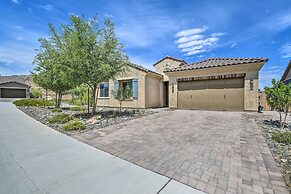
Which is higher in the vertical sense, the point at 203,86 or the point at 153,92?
the point at 203,86

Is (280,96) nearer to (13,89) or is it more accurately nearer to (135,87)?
(135,87)

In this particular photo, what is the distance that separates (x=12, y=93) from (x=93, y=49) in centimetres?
3689

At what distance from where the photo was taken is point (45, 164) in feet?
10.7

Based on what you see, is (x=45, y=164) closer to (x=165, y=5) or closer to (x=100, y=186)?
(x=100, y=186)

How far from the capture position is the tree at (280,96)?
639 cm

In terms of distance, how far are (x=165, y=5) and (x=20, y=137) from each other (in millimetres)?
9631

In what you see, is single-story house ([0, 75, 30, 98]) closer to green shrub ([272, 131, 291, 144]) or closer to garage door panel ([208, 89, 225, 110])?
garage door panel ([208, 89, 225, 110])

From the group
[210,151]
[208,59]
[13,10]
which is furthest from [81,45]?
[208,59]

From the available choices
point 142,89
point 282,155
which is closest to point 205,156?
point 282,155

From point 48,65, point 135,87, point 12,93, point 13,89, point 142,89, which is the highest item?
point 48,65

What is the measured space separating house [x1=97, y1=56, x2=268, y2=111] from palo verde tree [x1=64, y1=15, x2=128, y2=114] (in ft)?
6.93

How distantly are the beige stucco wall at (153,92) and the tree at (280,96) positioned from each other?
364 inches

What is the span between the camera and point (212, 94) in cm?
1237

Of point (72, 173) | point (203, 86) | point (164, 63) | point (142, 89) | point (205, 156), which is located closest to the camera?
point (72, 173)
